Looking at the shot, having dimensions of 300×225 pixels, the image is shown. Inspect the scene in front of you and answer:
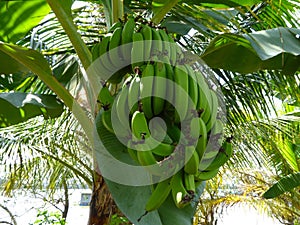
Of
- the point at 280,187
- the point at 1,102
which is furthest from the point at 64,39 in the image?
the point at 280,187

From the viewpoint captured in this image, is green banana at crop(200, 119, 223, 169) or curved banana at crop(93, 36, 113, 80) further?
curved banana at crop(93, 36, 113, 80)

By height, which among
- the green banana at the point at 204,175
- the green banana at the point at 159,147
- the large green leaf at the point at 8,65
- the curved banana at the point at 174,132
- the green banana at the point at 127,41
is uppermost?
the large green leaf at the point at 8,65

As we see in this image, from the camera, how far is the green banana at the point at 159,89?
79 cm

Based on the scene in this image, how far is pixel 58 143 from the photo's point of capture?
2.84 metres

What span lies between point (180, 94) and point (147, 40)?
18cm

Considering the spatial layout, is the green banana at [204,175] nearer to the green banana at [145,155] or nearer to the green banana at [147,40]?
the green banana at [145,155]

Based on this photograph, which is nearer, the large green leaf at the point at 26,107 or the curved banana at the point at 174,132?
the curved banana at the point at 174,132

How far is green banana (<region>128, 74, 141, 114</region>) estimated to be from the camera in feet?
2.58

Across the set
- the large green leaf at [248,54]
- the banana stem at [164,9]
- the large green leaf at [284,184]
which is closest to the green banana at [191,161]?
the large green leaf at [248,54]

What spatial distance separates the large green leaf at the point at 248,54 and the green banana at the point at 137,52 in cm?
30

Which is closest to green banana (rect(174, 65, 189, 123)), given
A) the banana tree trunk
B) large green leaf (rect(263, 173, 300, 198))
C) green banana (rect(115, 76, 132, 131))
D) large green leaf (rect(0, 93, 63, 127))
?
green banana (rect(115, 76, 132, 131))

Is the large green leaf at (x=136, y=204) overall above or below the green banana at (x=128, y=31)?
below

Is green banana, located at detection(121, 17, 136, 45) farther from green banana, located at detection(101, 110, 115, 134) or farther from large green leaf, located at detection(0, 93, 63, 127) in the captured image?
large green leaf, located at detection(0, 93, 63, 127)

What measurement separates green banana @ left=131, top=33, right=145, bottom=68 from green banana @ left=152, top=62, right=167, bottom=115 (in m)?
0.08
